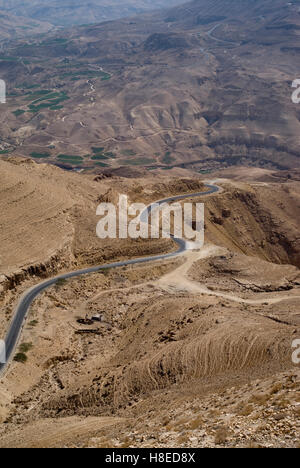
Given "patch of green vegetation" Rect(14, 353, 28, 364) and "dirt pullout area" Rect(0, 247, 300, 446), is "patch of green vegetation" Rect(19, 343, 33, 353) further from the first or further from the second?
"patch of green vegetation" Rect(14, 353, 28, 364)

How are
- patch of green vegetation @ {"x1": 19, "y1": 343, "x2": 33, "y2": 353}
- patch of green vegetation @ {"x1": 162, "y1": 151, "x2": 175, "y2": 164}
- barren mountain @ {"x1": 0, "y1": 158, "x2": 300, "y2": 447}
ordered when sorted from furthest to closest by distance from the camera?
patch of green vegetation @ {"x1": 162, "y1": 151, "x2": 175, "y2": 164}, patch of green vegetation @ {"x1": 19, "y1": 343, "x2": 33, "y2": 353}, barren mountain @ {"x1": 0, "y1": 158, "x2": 300, "y2": 447}

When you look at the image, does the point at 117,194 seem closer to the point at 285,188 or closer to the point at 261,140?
the point at 285,188

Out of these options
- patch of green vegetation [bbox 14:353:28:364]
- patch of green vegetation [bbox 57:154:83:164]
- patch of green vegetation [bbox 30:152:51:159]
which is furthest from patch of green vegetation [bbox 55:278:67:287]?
patch of green vegetation [bbox 30:152:51:159]

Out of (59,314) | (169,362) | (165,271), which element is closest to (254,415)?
(169,362)

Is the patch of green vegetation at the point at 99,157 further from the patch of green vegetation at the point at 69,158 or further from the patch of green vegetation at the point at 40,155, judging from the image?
the patch of green vegetation at the point at 40,155

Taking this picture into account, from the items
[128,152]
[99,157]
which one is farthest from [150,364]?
[128,152]

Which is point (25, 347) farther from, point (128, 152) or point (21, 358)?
point (128, 152)

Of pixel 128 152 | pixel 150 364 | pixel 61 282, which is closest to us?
pixel 150 364

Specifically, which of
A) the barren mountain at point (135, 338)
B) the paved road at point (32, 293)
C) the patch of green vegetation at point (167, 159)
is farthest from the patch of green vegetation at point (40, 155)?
the paved road at point (32, 293)

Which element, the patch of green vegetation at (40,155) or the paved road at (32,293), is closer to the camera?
the paved road at (32,293)

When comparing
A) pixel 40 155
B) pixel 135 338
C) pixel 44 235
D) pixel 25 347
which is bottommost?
pixel 135 338
